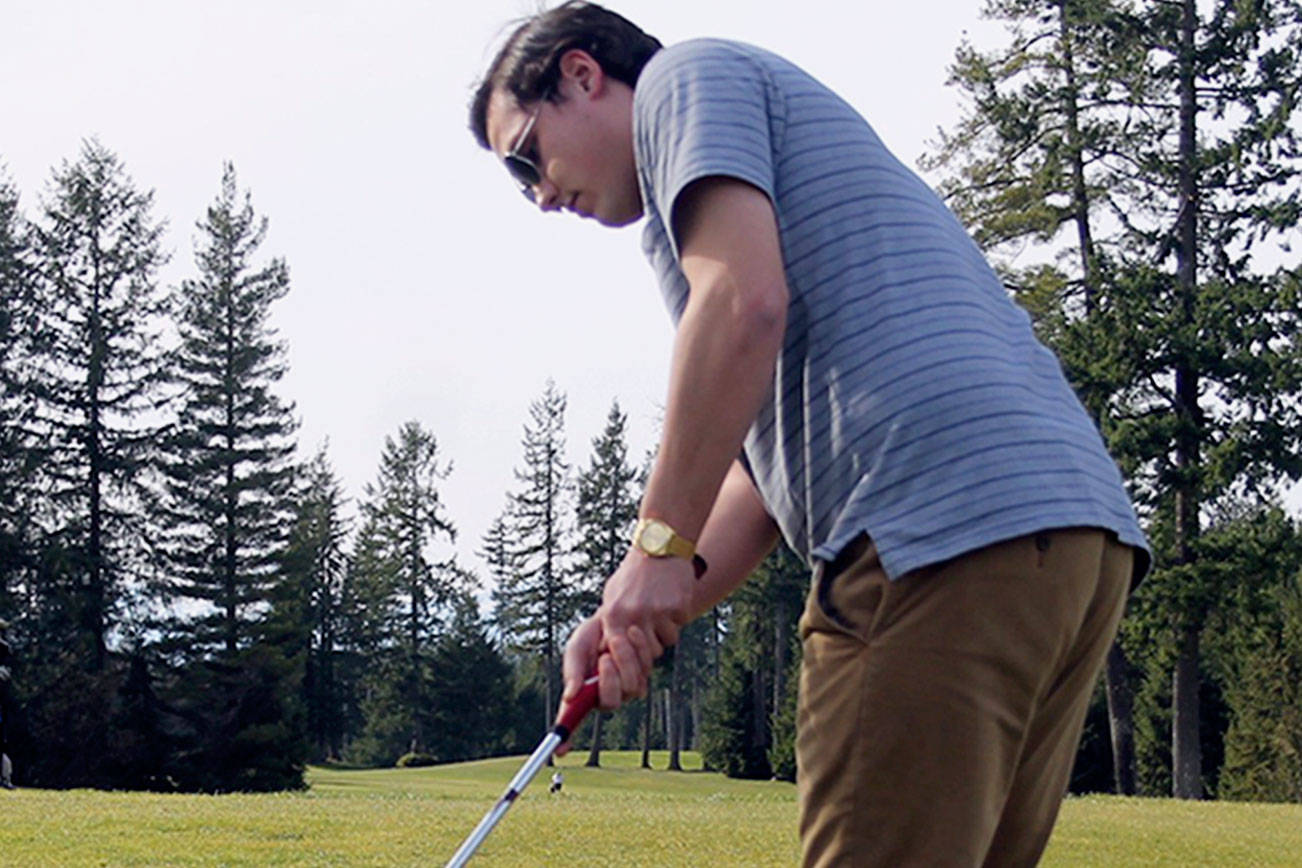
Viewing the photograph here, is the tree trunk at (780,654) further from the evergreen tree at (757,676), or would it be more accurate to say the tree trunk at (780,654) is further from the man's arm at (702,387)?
the man's arm at (702,387)

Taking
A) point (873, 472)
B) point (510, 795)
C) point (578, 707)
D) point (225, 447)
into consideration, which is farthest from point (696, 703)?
point (873, 472)

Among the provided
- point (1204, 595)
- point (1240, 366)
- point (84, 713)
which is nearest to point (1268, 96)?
point (1240, 366)

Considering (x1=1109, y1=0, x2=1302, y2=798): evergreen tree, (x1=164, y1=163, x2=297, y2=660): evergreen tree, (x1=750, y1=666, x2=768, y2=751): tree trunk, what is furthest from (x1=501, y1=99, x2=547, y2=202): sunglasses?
(x1=750, y1=666, x2=768, y2=751): tree trunk

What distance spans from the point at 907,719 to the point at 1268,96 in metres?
29.4

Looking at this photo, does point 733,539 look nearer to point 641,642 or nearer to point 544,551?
point 641,642

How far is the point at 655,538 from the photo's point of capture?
2.16 m

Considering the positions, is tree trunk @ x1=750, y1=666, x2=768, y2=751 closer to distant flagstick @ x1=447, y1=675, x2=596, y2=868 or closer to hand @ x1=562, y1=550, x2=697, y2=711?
distant flagstick @ x1=447, y1=675, x2=596, y2=868

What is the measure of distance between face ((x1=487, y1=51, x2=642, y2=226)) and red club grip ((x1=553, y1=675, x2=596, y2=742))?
65cm

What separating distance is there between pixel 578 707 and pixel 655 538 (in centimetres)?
30

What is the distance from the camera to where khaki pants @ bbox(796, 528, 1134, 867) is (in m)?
1.96

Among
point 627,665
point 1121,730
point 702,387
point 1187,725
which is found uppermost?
point 702,387

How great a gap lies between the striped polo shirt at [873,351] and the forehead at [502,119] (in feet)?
0.90

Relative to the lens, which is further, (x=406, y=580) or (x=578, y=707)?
(x=406, y=580)

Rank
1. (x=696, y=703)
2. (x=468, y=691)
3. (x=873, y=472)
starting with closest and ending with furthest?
(x=873, y=472)
(x=468, y=691)
(x=696, y=703)
